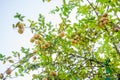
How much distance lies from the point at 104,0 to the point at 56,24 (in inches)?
134

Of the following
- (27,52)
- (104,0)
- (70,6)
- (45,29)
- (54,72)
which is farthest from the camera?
(45,29)

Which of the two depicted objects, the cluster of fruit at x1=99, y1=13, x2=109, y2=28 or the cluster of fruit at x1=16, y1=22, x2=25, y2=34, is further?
the cluster of fruit at x1=16, y1=22, x2=25, y2=34

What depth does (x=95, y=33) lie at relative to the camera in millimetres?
4934

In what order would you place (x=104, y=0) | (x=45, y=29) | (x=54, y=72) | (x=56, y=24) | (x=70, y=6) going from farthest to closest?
(x=56, y=24) → (x=45, y=29) → (x=70, y=6) → (x=54, y=72) → (x=104, y=0)

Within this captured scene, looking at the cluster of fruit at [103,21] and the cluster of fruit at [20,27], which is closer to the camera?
the cluster of fruit at [103,21]

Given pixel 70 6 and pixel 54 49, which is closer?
pixel 54 49

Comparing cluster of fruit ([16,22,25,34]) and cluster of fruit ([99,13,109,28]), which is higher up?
cluster of fruit ([16,22,25,34])

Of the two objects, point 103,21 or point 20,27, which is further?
point 20,27

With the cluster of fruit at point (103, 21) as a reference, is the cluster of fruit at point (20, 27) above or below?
above

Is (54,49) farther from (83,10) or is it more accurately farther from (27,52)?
(83,10)

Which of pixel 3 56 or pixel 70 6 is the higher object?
pixel 70 6

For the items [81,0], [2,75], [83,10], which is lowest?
[2,75]

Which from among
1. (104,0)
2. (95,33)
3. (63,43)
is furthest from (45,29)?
(104,0)

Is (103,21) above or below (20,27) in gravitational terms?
below
